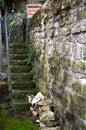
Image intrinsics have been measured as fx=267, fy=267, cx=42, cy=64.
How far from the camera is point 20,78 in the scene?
20.0 ft

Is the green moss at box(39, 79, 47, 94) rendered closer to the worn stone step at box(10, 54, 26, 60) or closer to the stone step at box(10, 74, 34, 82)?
the stone step at box(10, 74, 34, 82)

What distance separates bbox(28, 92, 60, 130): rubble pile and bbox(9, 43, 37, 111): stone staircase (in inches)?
10.2

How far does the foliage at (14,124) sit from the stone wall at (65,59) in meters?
0.50

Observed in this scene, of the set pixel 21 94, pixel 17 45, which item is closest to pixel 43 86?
pixel 21 94

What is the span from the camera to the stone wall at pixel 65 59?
3.03 m

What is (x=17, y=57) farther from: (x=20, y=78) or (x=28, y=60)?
(x=20, y=78)

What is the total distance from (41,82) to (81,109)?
236 cm

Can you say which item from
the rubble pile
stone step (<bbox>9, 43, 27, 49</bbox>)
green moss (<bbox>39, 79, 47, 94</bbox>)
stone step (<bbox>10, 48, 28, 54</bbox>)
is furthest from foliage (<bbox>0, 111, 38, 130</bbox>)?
stone step (<bbox>9, 43, 27, 49</bbox>)

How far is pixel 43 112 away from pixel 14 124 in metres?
0.52

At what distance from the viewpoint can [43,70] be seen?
5.14 metres

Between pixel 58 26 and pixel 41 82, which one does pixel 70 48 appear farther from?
pixel 41 82

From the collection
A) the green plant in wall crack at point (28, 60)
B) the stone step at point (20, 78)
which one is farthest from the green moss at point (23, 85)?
the green plant in wall crack at point (28, 60)

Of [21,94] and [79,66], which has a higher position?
[79,66]

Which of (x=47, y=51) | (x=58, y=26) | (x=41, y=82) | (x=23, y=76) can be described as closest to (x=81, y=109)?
(x=58, y=26)
